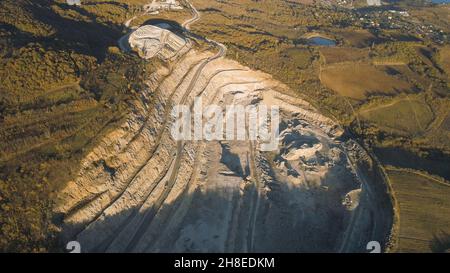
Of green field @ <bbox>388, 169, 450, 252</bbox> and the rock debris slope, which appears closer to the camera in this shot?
green field @ <bbox>388, 169, 450, 252</bbox>

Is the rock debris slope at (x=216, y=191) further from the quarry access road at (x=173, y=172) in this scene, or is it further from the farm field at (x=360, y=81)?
the farm field at (x=360, y=81)

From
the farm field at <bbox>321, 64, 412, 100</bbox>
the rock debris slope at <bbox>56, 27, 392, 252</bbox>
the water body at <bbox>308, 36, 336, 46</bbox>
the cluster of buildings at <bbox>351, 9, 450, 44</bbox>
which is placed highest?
the cluster of buildings at <bbox>351, 9, 450, 44</bbox>

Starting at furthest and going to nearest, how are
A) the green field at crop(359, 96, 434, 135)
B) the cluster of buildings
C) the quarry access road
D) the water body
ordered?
the cluster of buildings → the water body → the green field at crop(359, 96, 434, 135) → the quarry access road

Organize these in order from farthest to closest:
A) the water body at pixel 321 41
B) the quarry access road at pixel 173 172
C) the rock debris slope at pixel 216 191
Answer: the water body at pixel 321 41 < the quarry access road at pixel 173 172 < the rock debris slope at pixel 216 191

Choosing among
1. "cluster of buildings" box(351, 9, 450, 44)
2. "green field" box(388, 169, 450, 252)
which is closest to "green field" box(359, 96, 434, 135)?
"green field" box(388, 169, 450, 252)

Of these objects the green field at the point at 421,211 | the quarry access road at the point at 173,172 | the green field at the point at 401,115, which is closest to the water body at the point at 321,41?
the quarry access road at the point at 173,172

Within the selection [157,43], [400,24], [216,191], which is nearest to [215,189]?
[216,191]

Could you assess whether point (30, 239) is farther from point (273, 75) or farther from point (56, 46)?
point (273, 75)

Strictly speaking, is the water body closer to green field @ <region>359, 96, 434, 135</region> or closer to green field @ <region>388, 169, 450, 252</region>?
green field @ <region>359, 96, 434, 135</region>
